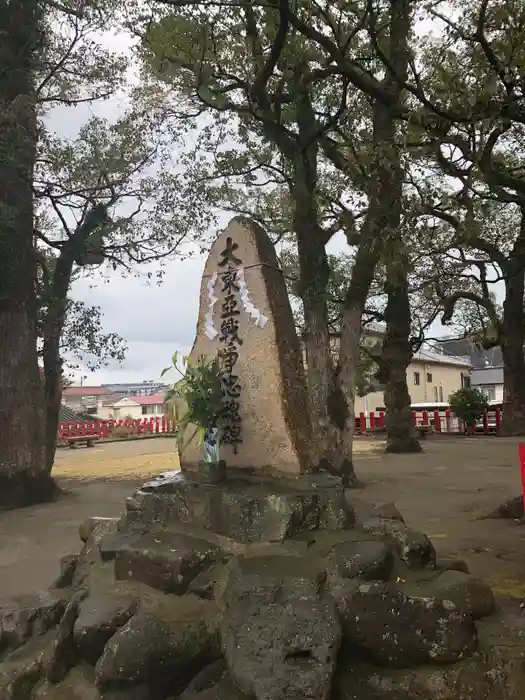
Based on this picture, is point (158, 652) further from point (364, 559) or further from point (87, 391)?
point (87, 391)

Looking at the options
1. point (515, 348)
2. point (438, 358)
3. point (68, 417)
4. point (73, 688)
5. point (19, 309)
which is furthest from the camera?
point (438, 358)

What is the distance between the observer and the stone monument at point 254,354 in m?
4.87

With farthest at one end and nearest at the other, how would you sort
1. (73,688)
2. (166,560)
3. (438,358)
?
1. (438,358)
2. (166,560)
3. (73,688)

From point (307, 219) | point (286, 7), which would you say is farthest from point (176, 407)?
point (307, 219)

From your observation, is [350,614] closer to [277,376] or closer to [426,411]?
[277,376]

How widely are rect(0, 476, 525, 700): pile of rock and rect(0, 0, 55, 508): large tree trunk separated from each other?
6.41 metres

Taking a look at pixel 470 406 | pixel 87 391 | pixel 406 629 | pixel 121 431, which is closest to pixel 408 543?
pixel 406 629

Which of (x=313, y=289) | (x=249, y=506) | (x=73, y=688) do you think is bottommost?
(x=73, y=688)

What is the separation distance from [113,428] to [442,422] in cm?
1492

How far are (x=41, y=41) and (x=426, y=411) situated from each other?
20.9m

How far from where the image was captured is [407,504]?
9.16 metres

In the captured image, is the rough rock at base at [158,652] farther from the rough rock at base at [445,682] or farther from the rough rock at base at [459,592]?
the rough rock at base at [459,592]

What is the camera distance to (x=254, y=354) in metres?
5.04

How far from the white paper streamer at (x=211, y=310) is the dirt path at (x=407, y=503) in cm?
275
